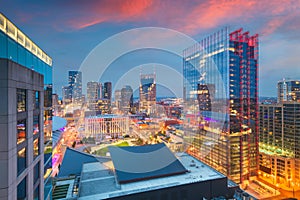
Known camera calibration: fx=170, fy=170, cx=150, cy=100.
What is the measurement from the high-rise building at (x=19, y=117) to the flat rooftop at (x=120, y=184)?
11.1 ft

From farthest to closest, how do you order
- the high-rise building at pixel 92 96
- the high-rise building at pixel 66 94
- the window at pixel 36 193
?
the high-rise building at pixel 66 94
the high-rise building at pixel 92 96
the window at pixel 36 193

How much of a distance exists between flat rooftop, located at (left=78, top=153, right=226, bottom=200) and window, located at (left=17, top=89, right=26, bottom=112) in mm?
7012

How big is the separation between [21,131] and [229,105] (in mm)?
24060

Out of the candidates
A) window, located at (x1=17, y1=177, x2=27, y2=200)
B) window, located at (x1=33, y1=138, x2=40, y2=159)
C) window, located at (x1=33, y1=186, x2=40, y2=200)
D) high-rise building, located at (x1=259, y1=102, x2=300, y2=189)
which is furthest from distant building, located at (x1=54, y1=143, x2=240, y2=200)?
high-rise building, located at (x1=259, y1=102, x2=300, y2=189)

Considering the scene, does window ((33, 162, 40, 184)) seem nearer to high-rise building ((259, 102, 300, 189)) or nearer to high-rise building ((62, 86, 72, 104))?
high-rise building ((259, 102, 300, 189))

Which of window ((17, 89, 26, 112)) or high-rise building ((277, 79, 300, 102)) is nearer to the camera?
window ((17, 89, 26, 112))

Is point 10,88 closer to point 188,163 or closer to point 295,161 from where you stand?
point 188,163

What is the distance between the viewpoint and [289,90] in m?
37.7

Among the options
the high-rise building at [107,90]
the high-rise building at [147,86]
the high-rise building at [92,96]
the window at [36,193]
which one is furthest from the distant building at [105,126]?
the window at [36,193]

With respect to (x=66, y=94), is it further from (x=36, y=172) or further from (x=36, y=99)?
(x=36, y=172)

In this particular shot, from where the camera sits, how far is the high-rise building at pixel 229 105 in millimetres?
23625

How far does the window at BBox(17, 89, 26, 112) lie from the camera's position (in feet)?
16.4

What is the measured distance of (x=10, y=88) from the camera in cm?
441

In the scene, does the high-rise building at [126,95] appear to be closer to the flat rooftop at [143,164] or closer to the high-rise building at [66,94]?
the flat rooftop at [143,164]
